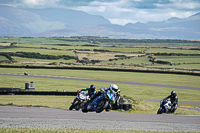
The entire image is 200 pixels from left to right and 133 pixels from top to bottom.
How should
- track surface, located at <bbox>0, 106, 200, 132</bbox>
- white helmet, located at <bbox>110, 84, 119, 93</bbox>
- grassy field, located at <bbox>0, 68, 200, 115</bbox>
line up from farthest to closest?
1. grassy field, located at <bbox>0, 68, 200, 115</bbox>
2. track surface, located at <bbox>0, 106, 200, 132</bbox>
3. white helmet, located at <bbox>110, 84, 119, 93</bbox>

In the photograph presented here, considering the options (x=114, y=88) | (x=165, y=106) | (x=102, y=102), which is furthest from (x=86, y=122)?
(x=165, y=106)

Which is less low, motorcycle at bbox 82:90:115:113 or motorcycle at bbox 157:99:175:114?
motorcycle at bbox 82:90:115:113

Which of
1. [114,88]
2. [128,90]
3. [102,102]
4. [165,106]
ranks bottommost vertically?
[128,90]

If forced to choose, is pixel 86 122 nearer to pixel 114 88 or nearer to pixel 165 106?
pixel 114 88

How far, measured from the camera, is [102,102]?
17000 mm

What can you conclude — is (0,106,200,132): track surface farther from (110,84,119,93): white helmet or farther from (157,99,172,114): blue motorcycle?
(157,99,172,114): blue motorcycle

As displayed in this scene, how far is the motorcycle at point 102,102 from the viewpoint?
1659 cm

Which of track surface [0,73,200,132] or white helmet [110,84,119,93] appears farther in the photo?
track surface [0,73,200,132]

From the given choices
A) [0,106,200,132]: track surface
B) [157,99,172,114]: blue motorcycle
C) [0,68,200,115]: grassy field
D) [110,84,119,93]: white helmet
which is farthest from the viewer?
[0,68,200,115]: grassy field

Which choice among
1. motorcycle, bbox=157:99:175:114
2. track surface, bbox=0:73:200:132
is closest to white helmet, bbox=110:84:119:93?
track surface, bbox=0:73:200:132

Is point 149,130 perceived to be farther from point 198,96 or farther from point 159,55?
point 159,55

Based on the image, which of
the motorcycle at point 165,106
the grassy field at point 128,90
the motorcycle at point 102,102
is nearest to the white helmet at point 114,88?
the motorcycle at point 102,102

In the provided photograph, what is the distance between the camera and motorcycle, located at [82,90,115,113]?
1659cm

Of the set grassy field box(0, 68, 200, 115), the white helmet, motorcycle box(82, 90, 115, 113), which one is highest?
the white helmet
